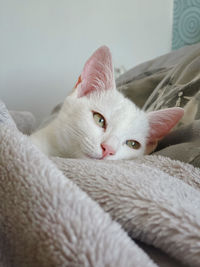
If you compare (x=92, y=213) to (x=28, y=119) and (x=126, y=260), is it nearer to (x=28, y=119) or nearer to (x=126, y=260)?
(x=126, y=260)

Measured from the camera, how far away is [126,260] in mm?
268

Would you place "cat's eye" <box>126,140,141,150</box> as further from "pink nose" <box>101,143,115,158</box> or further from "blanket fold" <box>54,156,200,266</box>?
"blanket fold" <box>54,156,200,266</box>

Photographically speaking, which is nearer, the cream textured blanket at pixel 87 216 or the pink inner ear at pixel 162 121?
the cream textured blanket at pixel 87 216

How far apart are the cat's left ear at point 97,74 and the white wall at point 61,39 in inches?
53.6

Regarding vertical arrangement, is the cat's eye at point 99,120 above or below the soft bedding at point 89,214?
below

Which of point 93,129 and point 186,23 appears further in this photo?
point 186,23

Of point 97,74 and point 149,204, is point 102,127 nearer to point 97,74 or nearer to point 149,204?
point 97,74

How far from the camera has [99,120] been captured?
30.0 inches

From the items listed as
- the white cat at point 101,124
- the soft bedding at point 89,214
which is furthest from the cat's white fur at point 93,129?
the soft bedding at point 89,214

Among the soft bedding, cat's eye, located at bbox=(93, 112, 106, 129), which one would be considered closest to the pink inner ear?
cat's eye, located at bbox=(93, 112, 106, 129)

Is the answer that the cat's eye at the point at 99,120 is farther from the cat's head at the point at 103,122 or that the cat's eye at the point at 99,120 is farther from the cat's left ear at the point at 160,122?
the cat's left ear at the point at 160,122

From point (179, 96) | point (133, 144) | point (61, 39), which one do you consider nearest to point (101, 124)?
point (133, 144)

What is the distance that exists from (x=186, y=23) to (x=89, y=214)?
201 centimetres

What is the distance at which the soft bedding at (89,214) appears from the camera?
278 millimetres
